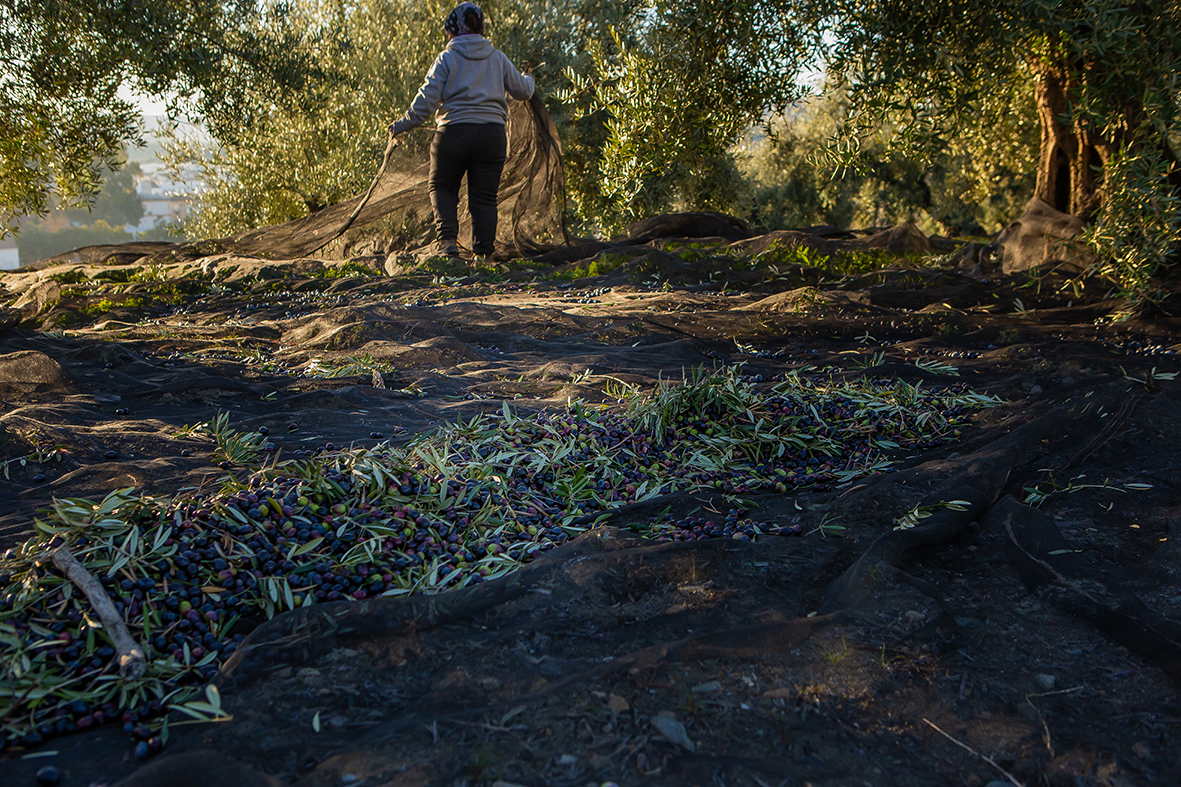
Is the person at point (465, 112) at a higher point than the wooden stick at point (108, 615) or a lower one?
higher

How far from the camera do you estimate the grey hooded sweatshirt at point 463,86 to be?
838 cm

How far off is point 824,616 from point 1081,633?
0.68 m

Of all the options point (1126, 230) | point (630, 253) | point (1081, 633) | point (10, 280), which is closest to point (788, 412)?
point (1081, 633)

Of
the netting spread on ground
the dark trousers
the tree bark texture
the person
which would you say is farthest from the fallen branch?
the netting spread on ground

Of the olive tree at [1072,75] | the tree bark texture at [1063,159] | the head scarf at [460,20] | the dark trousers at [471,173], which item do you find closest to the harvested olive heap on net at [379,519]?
the olive tree at [1072,75]

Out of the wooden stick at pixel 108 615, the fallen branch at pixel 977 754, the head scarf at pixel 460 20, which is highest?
the head scarf at pixel 460 20

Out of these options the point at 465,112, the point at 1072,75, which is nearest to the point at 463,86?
the point at 465,112

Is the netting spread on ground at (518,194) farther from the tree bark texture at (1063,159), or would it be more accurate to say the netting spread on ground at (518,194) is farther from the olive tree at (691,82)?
the tree bark texture at (1063,159)

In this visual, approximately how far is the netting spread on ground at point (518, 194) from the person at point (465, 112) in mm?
972

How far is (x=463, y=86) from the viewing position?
8.49 meters

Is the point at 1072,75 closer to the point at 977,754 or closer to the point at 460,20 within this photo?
the point at 977,754

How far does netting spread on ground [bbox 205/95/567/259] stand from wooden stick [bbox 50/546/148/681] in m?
8.70

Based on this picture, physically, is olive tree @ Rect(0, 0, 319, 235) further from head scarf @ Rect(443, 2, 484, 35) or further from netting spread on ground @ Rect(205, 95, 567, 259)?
head scarf @ Rect(443, 2, 484, 35)

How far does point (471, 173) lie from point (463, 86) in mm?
1125
